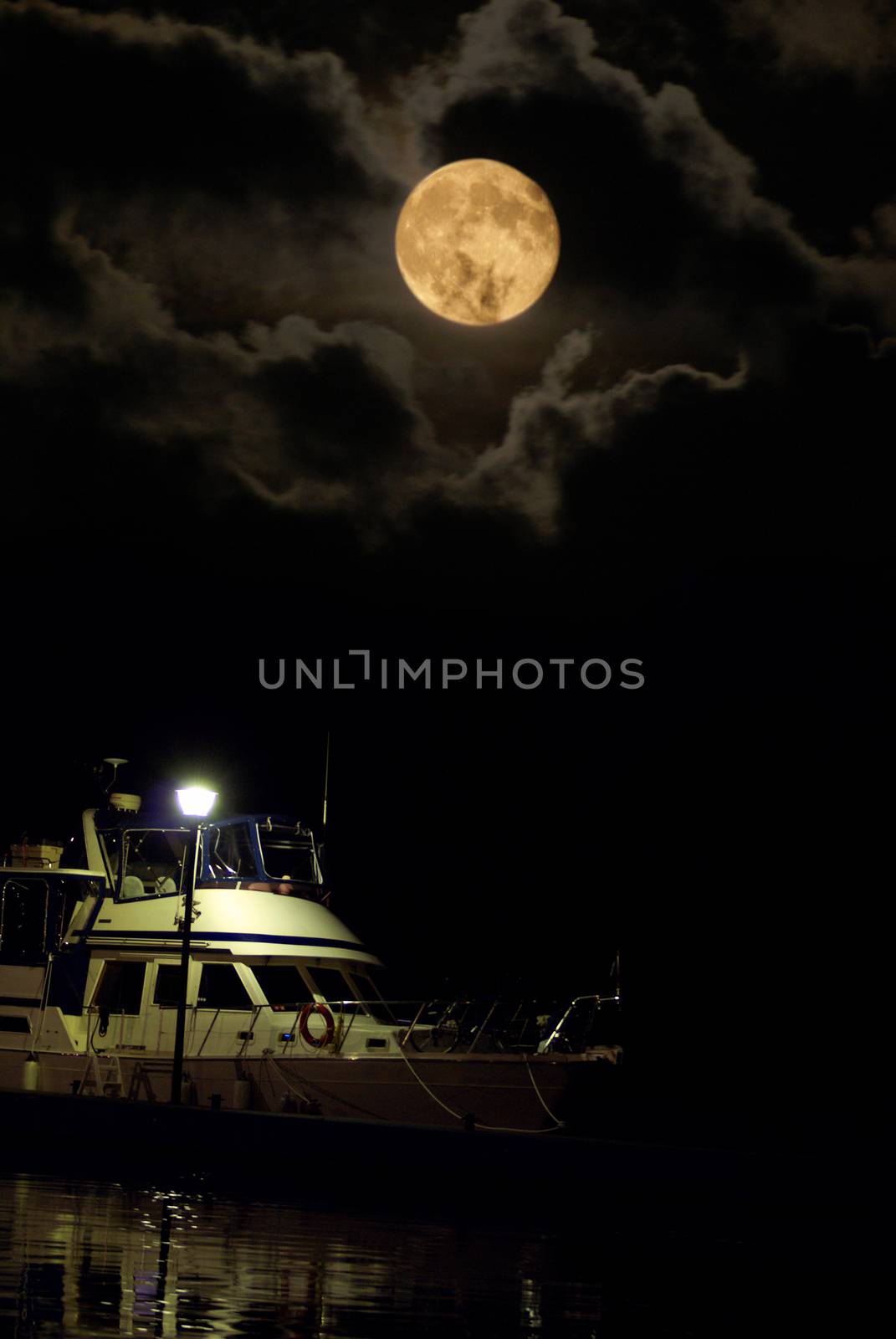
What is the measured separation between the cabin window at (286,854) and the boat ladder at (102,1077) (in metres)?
3.90

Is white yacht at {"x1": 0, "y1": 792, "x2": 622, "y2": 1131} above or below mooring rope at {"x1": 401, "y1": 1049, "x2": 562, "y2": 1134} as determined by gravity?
above

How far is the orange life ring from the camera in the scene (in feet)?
70.1

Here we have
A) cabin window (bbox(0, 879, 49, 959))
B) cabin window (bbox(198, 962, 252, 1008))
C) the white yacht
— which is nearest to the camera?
the white yacht

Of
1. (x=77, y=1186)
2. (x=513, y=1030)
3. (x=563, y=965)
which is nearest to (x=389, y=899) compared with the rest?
(x=563, y=965)

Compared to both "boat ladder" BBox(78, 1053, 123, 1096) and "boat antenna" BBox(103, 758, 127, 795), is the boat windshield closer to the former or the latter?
"boat antenna" BBox(103, 758, 127, 795)

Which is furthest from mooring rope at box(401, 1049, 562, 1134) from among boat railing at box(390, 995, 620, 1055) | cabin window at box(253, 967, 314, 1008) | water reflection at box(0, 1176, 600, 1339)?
water reflection at box(0, 1176, 600, 1339)

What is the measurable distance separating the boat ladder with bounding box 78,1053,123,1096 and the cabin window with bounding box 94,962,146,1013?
99 cm

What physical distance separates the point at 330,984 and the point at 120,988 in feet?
10.6

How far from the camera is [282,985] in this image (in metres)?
23.1

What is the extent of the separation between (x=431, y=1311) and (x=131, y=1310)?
6.18ft

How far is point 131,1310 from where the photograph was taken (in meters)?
8.92

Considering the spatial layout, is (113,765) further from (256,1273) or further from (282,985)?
(256,1273)

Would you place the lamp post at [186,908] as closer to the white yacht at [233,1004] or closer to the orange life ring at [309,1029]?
the white yacht at [233,1004]

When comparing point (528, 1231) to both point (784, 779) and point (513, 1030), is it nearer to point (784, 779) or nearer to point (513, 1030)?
point (513, 1030)
